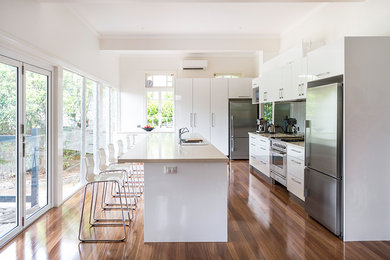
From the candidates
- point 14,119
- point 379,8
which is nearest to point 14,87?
point 14,119

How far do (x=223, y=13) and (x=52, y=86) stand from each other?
121 inches

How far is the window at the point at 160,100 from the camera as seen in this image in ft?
25.8

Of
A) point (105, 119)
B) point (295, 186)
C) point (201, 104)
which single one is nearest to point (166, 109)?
point (201, 104)

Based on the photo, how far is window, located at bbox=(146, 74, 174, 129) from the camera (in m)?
7.88

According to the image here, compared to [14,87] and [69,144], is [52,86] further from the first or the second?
[69,144]

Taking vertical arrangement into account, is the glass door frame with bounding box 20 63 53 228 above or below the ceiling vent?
below

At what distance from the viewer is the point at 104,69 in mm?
6133

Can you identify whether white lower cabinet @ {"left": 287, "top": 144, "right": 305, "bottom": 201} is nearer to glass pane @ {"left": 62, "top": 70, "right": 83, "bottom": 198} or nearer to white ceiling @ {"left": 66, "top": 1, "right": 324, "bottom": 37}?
white ceiling @ {"left": 66, "top": 1, "right": 324, "bottom": 37}

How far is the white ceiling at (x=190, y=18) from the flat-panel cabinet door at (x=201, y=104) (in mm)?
1798

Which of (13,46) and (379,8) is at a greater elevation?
(379,8)

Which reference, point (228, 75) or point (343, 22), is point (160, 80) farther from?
point (343, 22)

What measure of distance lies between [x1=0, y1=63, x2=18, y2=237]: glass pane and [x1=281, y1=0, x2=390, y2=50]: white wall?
13.8ft

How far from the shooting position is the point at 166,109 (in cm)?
795

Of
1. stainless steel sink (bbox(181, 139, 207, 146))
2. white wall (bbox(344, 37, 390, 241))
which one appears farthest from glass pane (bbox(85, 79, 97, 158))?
white wall (bbox(344, 37, 390, 241))
